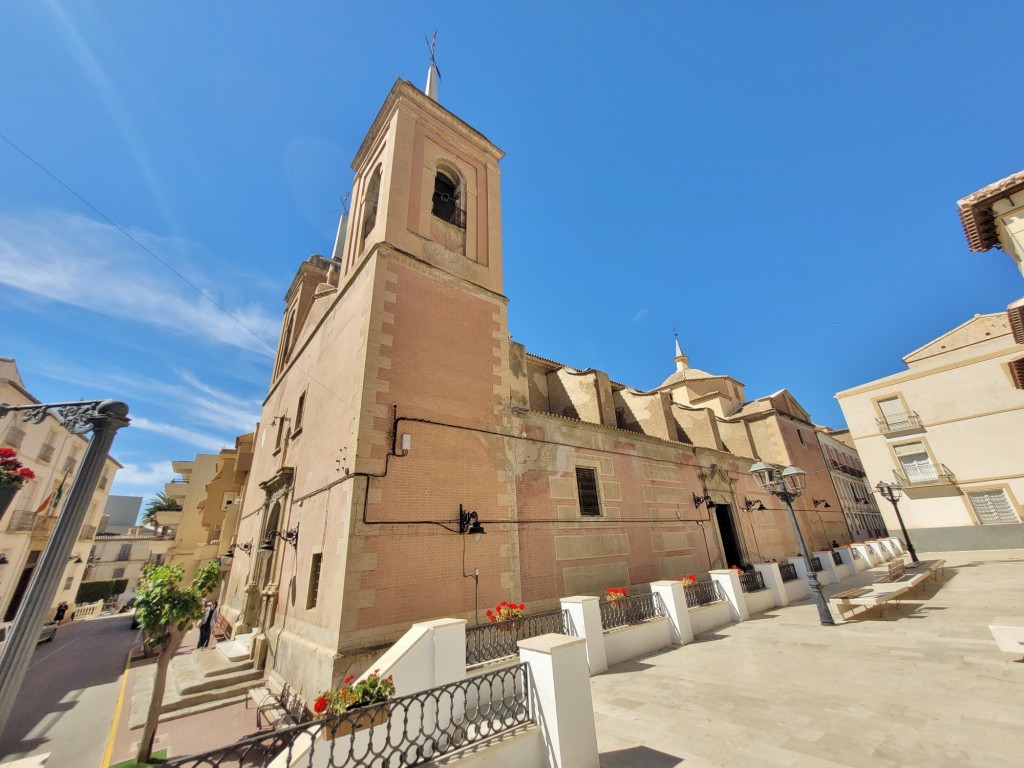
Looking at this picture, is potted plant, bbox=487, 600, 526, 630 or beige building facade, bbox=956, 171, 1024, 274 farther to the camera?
beige building facade, bbox=956, 171, 1024, 274

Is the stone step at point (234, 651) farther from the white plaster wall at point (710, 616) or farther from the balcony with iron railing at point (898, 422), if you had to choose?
the balcony with iron railing at point (898, 422)

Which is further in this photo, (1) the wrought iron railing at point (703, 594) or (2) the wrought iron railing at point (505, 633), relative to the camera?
(1) the wrought iron railing at point (703, 594)

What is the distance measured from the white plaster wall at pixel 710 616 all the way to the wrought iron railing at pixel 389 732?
587 centimetres

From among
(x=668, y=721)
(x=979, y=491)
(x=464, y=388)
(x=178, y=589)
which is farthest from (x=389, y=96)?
(x=979, y=491)

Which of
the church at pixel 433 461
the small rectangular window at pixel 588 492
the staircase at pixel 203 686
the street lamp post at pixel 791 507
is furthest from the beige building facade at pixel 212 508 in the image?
the street lamp post at pixel 791 507

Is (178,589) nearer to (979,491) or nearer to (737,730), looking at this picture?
(737,730)

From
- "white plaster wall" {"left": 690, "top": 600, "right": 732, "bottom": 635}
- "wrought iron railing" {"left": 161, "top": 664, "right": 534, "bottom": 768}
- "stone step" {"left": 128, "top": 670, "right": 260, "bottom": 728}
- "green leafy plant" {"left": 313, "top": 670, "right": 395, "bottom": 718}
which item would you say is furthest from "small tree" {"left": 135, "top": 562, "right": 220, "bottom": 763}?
"white plaster wall" {"left": 690, "top": 600, "right": 732, "bottom": 635}

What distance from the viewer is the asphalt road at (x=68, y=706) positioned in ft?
24.3

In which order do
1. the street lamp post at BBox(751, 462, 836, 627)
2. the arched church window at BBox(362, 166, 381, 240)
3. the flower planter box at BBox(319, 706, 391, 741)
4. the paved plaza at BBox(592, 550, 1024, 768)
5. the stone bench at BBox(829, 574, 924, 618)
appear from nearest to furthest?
the flower planter box at BBox(319, 706, 391, 741) → the paved plaza at BBox(592, 550, 1024, 768) → the street lamp post at BBox(751, 462, 836, 627) → the stone bench at BBox(829, 574, 924, 618) → the arched church window at BBox(362, 166, 381, 240)

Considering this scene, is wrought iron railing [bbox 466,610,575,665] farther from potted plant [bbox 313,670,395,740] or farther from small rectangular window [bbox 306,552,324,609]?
small rectangular window [bbox 306,552,324,609]

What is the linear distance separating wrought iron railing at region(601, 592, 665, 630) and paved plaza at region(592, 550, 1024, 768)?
28.2 inches

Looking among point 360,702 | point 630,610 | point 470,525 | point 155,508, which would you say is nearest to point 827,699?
point 630,610

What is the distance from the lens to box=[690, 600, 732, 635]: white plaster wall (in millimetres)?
9320

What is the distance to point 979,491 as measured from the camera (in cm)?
2014
